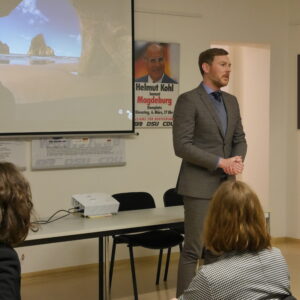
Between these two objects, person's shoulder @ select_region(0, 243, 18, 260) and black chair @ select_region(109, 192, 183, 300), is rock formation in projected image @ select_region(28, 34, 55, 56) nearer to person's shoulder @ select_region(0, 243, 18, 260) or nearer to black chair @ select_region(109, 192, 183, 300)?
black chair @ select_region(109, 192, 183, 300)

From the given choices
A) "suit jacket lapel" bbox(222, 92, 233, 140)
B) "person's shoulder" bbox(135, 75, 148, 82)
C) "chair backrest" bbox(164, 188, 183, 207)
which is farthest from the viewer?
"person's shoulder" bbox(135, 75, 148, 82)

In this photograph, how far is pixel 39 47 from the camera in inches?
178

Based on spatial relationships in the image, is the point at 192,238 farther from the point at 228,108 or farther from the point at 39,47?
the point at 39,47

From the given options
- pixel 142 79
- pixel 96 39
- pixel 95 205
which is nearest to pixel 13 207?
pixel 95 205

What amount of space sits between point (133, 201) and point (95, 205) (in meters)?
0.61

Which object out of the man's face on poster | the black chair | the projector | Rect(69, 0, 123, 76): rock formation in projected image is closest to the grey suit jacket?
the projector

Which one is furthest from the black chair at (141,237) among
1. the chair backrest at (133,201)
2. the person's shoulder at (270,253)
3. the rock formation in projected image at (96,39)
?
the person's shoulder at (270,253)

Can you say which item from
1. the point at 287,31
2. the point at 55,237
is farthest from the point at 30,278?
the point at 287,31

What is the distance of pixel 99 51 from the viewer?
189 inches

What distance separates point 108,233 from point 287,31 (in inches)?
140

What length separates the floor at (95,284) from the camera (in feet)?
13.7

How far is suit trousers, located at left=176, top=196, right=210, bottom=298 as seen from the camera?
330cm

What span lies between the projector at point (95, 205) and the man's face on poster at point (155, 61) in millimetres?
1634

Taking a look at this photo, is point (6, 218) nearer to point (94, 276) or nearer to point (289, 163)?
point (94, 276)
